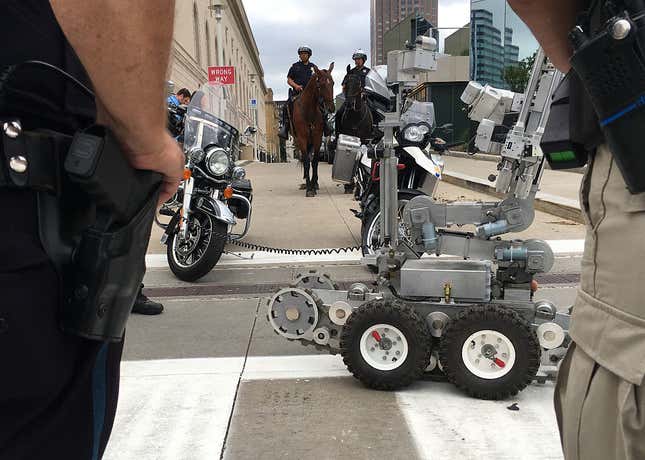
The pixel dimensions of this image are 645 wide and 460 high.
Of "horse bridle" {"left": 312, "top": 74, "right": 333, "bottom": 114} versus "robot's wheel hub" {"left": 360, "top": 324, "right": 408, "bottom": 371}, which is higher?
"horse bridle" {"left": 312, "top": 74, "right": 333, "bottom": 114}

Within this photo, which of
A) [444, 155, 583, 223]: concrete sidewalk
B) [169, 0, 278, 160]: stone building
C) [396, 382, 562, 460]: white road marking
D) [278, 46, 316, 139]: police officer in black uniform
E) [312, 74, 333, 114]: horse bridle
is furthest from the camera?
[169, 0, 278, 160]: stone building

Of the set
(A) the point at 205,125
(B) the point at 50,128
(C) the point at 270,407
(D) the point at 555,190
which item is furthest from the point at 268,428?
(D) the point at 555,190

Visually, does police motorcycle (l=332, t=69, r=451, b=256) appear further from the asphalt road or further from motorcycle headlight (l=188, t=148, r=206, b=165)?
motorcycle headlight (l=188, t=148, r=206, b=165)

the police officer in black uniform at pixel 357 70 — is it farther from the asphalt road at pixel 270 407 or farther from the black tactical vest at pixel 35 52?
the black tactical vest at pixel 35 52

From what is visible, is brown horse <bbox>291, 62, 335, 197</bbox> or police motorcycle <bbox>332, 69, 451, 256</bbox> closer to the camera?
police motorcycle <bbox>332, 69, 451, 256</bbox>

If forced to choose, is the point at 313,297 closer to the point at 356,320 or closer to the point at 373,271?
the point at 356,320

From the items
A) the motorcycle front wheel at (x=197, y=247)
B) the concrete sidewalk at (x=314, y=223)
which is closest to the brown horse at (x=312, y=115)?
the concrete sidewalk at (x=314, y=223)

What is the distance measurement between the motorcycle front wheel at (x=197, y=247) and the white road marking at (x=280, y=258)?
0.74 m

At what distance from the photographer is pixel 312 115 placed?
41.7 ft

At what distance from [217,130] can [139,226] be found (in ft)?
17.5

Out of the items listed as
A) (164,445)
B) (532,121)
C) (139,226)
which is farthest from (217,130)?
(139,226)

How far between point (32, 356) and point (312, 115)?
1194 cm

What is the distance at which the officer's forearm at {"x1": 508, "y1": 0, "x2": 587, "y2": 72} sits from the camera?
132 centimetres

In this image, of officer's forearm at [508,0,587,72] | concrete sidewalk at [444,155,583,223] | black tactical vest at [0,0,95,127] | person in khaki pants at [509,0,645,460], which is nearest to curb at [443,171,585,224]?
concrete sidewalk at [444,155,583,223]
